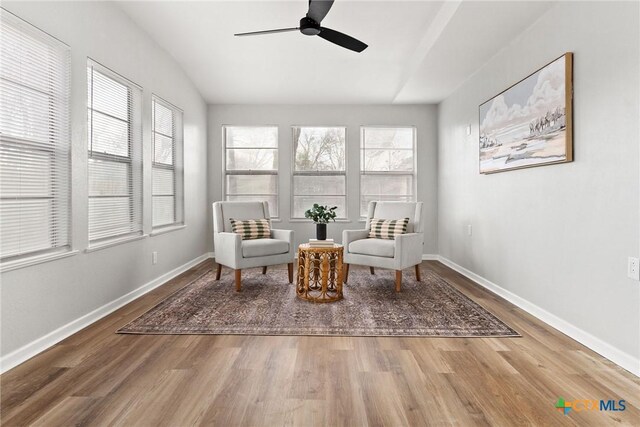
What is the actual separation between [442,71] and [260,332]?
11.0 ft

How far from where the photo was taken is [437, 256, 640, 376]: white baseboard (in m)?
1.97

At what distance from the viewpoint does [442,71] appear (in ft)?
13.1

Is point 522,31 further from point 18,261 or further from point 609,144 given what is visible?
point 18,261

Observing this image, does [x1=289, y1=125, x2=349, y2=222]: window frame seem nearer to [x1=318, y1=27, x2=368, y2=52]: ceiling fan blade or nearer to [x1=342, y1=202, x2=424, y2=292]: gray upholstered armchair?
[x1=342, y1=202, x2=424, y2=292]: gray upholstered armchair

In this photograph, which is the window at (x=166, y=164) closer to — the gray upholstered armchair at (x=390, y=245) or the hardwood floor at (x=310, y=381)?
the hardwood floor at (x=310, y=381)

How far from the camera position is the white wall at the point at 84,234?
2.08 meters

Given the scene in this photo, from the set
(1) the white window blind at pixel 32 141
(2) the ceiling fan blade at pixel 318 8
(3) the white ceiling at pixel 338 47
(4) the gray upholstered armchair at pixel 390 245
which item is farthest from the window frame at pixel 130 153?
(4) the gray upholstered armchair at pixel 390 245

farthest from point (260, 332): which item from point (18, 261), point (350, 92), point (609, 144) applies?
point (350, 92)

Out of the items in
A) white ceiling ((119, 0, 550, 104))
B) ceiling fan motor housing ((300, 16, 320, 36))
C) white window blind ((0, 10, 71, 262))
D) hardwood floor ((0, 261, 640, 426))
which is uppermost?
white ceiling ((119, 0, 550, 104))

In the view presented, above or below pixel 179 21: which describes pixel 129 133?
below

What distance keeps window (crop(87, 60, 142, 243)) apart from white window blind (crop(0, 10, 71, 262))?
340mm

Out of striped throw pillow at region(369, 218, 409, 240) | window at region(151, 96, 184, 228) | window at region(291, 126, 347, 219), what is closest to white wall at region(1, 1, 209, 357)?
window at region(151, 96, 184, 228)

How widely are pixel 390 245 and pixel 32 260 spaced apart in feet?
9.32

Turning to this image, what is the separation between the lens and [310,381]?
6.04 feet
